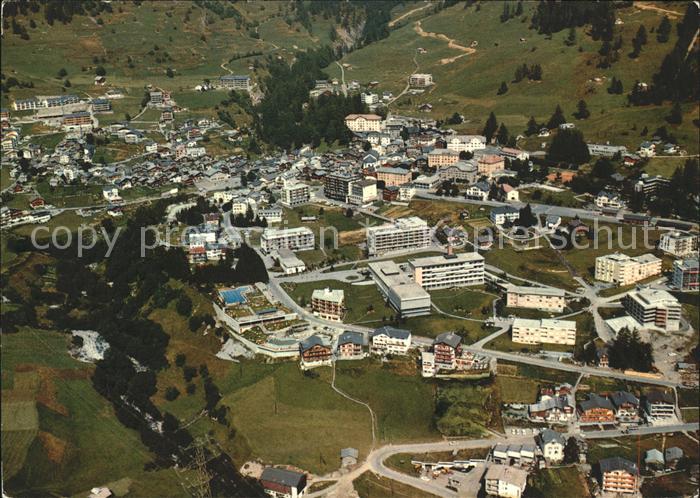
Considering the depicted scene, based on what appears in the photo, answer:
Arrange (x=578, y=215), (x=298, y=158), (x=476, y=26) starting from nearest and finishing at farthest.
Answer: (x=578, y=215) → (x=298, y=158) → (x=476, y=26)

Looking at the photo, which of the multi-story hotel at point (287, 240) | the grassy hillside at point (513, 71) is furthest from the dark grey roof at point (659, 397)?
the grassy hillside at point (513, 71)

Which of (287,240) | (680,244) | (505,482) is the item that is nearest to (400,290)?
(287,240)

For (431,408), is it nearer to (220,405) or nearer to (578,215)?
(220,405)

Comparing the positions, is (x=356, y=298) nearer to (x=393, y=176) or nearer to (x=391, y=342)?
(x=391, y=342)

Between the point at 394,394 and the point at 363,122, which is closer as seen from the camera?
the point at 394,394

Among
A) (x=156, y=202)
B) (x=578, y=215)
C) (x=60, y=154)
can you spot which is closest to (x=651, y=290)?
(x=578, y=215)

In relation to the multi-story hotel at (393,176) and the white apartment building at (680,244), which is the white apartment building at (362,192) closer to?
the multi-story hotel at (393,176)
